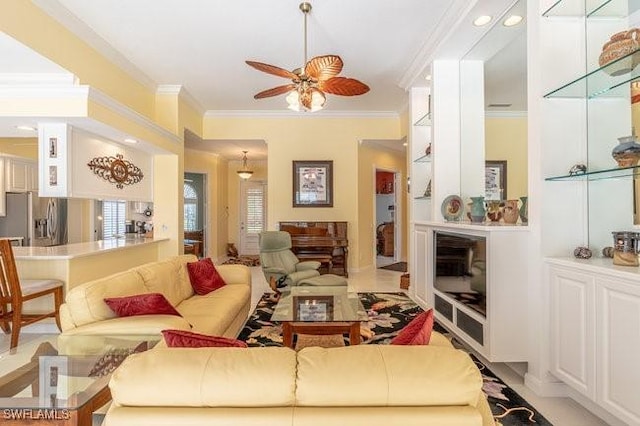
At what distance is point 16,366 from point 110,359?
455mm

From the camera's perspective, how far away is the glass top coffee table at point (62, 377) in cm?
125

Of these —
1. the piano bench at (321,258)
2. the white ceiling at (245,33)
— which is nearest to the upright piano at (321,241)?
the piano bench at (321,258)

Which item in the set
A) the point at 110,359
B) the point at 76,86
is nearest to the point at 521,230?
the point at 110,359

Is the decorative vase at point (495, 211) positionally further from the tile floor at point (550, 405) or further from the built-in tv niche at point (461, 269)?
the tile floor at point (550, 405)

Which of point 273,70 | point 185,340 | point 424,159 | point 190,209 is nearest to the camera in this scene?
point 185,340

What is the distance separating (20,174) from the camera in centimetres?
601

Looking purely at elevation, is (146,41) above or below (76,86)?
above

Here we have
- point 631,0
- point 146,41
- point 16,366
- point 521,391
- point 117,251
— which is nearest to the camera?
point 16,366

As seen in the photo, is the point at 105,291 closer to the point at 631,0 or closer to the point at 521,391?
the point at 521,391

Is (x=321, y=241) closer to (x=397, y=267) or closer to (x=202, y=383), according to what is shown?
(x=397, y=267)

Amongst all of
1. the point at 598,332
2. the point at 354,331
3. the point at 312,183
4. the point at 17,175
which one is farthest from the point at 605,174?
the point at 17,175

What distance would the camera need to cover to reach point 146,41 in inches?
151

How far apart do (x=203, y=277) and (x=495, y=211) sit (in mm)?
2825

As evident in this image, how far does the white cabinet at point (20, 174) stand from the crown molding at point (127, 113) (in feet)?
9.82
